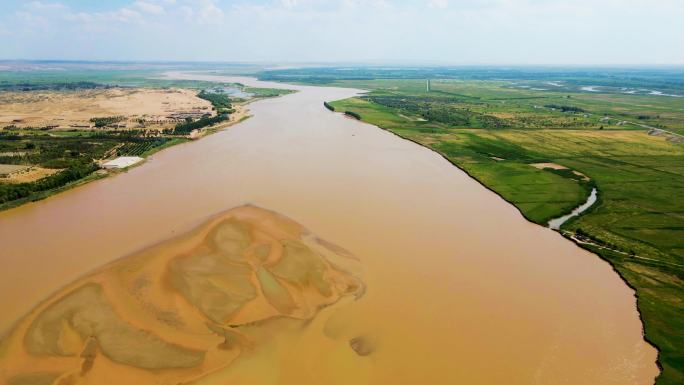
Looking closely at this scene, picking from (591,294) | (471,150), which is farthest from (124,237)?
(471,150)

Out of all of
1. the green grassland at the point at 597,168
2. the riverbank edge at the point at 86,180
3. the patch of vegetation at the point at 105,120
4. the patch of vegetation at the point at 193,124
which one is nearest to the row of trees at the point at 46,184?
the riverbank edge at the point at 86,180

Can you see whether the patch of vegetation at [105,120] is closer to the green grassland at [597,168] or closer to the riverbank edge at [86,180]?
the riverbank edge at [86,180]

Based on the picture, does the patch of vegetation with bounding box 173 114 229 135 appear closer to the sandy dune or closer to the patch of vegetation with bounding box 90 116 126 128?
the patch of vegetation with bounding box 90 116 126 128

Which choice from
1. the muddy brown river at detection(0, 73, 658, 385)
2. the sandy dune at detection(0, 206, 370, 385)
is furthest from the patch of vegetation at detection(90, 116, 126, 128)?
the sandy dune at detection(0, 206, 370, 385)

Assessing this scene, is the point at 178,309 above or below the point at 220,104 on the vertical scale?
below

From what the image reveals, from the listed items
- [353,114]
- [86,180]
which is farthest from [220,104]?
[86,180]

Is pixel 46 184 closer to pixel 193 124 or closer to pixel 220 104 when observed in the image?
pixel 193 124
